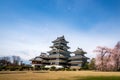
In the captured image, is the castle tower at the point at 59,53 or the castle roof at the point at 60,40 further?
the castle roof at the point at 60,40

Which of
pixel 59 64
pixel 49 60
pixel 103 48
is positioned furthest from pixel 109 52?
pixel 49 60

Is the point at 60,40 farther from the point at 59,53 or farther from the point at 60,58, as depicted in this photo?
the point at 60,58

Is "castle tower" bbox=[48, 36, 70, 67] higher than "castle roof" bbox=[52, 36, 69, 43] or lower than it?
lower

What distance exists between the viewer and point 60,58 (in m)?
76.9

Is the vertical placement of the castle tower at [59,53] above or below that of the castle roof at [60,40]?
below

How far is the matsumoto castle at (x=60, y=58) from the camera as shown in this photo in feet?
249

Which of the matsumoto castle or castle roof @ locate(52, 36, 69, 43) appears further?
castle roof @ locate(52, 36, 69, 43)

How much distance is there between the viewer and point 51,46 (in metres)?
86.2

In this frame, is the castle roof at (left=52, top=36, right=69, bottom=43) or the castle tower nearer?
the castle tower

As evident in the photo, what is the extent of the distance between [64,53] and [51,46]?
8.96 metres

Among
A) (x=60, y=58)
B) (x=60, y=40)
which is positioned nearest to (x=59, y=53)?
(x=60, y=58)

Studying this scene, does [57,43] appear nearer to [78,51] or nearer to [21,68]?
[78,51]

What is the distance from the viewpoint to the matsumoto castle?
76000mm

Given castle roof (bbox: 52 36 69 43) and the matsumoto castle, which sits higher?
castle roof (bbox: 52 36 69 43)
